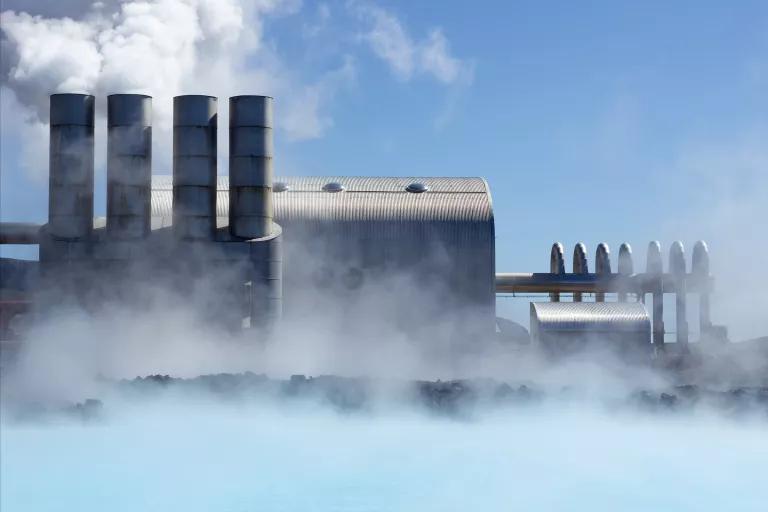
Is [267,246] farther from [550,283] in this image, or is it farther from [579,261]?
[579,261]

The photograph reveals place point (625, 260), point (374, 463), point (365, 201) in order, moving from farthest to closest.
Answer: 1. point (625, 260)
2. point (365, 201)
3. point (374, 463)

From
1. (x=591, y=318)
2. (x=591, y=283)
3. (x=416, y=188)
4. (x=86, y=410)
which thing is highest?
(x=416, y=188)

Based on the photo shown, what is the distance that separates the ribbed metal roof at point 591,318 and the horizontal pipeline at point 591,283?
3.72 metres

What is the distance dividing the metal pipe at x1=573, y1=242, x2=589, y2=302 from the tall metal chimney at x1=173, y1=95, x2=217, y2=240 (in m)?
22.5

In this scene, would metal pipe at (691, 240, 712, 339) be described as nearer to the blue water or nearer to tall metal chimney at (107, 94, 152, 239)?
the blue water

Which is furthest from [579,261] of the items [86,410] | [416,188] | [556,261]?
[86,410]

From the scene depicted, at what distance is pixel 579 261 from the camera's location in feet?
196

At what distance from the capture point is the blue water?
84.4ft

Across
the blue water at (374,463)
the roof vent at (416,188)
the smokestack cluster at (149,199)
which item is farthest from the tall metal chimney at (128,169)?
the roof vent at (416,188)

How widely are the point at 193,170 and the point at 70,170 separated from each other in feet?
14.2

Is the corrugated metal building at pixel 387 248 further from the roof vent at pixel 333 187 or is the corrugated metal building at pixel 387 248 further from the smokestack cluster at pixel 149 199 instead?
the smokestack cluster at pixel 149 199

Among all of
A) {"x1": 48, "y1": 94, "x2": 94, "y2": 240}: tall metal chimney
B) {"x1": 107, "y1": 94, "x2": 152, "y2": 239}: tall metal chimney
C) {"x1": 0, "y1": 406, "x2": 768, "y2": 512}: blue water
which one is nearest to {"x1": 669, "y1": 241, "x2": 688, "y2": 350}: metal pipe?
{"x1": 0, "y1": 406, "x2": 768, "y2": 512}: blue water

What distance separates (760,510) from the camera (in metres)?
25.8

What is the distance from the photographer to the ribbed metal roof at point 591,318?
48438 mm
